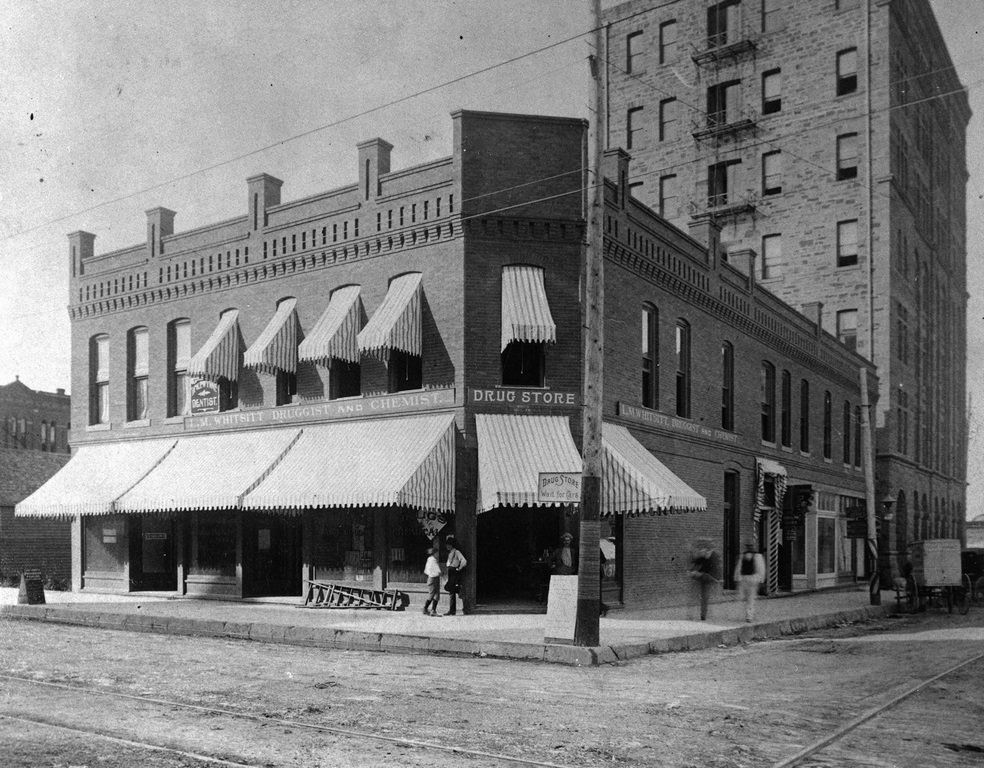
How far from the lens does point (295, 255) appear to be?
71.9 feet

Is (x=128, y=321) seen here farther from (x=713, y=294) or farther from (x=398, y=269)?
(x=713, y=294)

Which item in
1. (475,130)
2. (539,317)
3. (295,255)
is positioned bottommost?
(539,317)

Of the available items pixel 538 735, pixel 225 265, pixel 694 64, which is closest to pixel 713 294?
pixel 225 265

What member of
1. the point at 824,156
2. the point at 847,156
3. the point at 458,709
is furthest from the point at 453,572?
the point at 847,156

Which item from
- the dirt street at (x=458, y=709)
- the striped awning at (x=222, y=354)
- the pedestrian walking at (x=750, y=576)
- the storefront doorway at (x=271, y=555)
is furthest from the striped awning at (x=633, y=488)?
the striped awning at (x=222, y=354)

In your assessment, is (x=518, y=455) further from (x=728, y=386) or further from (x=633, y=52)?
(x=633, y=52)

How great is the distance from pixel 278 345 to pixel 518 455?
6.39m

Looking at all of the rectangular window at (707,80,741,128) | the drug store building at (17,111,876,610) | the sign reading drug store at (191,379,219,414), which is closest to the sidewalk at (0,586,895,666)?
the drug store building at (17,111,876,610)

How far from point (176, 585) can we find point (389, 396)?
8.89 meters

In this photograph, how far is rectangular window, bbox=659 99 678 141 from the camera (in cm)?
4444

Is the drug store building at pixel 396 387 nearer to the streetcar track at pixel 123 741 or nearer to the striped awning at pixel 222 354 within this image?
the striped awning at pixel 222 354

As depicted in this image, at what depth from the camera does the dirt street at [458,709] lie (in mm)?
7520

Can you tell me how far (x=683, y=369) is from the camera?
23.9 meters

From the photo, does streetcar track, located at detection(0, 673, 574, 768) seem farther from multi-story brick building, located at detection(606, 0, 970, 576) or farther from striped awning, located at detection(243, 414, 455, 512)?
multi-story brick building, located at detection(606, 0, 970, 576)
